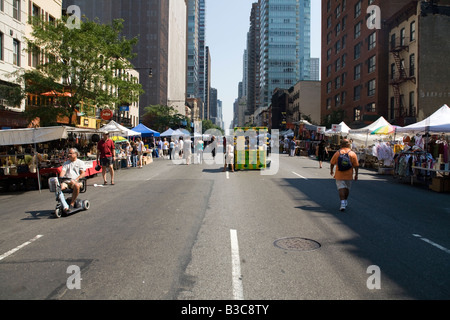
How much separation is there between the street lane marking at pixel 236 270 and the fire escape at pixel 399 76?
36.3 metres

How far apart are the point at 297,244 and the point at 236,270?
167cm

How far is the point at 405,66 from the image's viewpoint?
128 ft

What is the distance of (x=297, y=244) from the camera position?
619 centimetres

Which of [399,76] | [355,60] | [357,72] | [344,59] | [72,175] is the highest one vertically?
[344,59]

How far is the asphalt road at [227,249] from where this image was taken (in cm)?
431

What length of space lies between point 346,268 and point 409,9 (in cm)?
4044

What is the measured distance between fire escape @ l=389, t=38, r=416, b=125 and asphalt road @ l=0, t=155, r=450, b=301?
30.4m

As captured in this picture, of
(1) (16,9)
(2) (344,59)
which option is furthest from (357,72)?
(1) (16,9)

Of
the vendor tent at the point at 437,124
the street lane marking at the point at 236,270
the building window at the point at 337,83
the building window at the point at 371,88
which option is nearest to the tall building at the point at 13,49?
the street lane marking at the point at 236,270

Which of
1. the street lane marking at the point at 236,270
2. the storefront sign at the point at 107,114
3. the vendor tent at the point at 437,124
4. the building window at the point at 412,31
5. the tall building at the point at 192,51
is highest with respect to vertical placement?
the tall building at the point at 192,51

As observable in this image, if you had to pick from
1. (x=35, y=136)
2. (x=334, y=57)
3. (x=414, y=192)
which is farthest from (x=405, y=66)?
(x=35, y=136)

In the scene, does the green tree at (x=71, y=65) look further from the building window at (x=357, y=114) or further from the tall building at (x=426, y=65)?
the building window at (x=357, y=114)

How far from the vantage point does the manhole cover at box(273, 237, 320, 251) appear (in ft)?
19.6

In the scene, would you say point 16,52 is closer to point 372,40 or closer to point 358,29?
point 372,40
